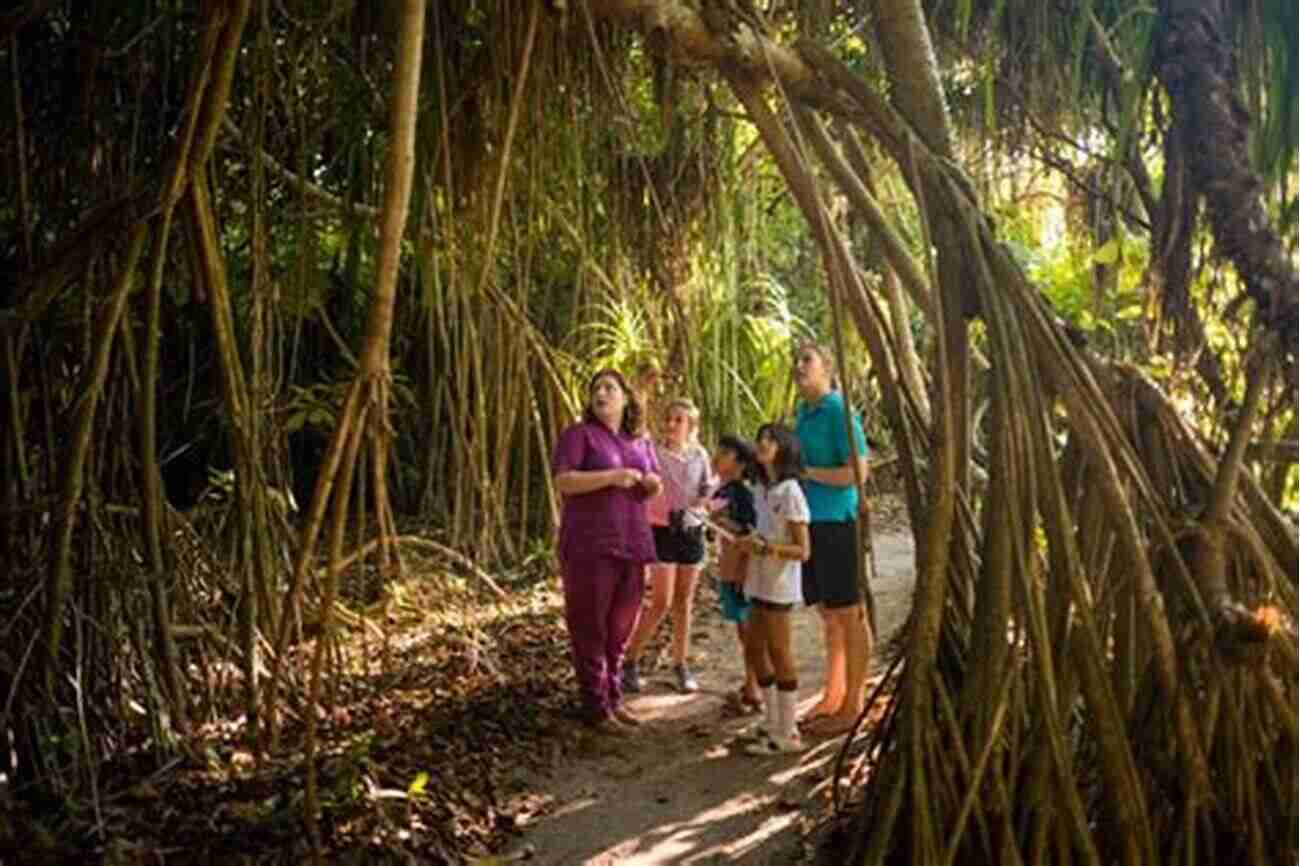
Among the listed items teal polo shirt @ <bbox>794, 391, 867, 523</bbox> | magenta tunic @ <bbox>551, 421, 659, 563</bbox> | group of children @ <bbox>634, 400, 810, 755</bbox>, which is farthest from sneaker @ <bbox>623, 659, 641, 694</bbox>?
teal polo shirt @ <bbox>794, 391, 867, 523</bbox>

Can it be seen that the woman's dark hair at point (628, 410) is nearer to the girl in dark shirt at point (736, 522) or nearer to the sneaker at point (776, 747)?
the girl in dark shirt at point (736, 522)

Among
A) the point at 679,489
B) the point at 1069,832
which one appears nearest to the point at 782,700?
the point at 679,489

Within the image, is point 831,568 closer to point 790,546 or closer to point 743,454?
point 790,546

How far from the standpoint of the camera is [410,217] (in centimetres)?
367

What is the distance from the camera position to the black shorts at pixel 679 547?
4.23 metres

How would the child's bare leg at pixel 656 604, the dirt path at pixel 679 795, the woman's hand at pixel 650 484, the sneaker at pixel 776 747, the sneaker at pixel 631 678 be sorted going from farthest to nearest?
the child's bare leg at pixel 656 604 → the sneaker at pixel 631 678 → the woman's hand at pixel 650 484 → the sneaker at pixel 776 747 → the dirt path at pixel 679 795

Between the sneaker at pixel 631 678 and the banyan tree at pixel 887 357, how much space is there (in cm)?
90

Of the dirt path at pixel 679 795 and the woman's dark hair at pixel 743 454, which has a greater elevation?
the woman's dark hair at pixel 743 454

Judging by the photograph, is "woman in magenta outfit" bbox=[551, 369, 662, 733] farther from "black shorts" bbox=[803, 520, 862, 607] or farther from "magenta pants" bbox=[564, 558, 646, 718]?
"black shorts" bbox=[803, 520, 862, 607]

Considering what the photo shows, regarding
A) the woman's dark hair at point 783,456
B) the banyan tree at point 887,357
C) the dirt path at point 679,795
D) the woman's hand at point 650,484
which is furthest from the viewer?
the woman's hand at point 650,484

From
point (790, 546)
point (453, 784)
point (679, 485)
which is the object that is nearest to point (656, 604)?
point (679, 485)

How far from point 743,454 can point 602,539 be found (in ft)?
1.83

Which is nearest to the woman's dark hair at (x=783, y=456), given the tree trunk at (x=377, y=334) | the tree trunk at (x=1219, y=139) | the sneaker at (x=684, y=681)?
the sneaker at (x=684, y=681)

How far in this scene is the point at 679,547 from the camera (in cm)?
424
